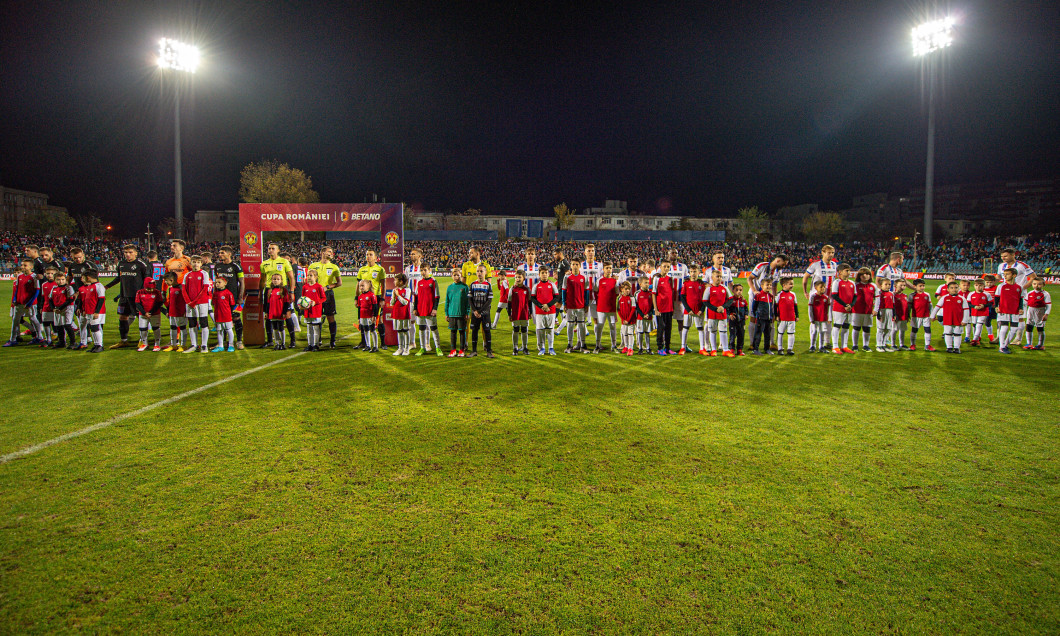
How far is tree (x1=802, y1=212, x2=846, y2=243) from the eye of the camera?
277 feet

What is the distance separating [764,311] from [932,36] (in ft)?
98.7

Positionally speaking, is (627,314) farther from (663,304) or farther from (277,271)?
(277,271)

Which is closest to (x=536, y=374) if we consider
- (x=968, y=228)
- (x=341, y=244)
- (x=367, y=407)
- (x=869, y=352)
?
(x=367, y=407)

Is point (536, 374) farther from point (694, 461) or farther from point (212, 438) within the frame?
point (212, 438)

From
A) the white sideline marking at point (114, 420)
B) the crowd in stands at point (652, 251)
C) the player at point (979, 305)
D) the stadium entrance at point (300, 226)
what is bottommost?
the white sideline marking at point (114, 420)

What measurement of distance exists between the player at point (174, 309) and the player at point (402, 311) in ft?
14.0

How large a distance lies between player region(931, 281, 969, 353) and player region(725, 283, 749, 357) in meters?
4.35

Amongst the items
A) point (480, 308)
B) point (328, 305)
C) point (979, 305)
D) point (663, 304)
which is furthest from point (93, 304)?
point (979, 305)

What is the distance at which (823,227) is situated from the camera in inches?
3408

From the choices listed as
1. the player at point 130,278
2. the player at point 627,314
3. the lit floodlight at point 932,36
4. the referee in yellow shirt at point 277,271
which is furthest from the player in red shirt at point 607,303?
the lit floodlight at point 932,36

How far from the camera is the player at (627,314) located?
10789mm

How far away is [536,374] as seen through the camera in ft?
→ 28.9

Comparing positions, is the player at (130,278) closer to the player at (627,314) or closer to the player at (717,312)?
the player at (627,314)

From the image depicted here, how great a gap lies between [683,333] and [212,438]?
27.7 feet
